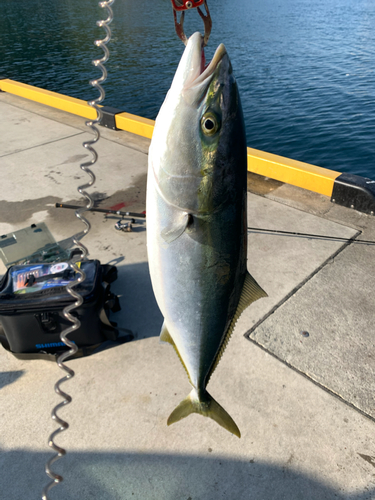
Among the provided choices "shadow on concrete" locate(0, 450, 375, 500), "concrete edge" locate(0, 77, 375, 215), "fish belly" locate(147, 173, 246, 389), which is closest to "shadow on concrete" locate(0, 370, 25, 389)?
"shadow on concrete" locate(0, 450, 375, 500)

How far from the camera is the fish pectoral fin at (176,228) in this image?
1.37 m

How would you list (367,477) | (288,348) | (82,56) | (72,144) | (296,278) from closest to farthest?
(367,477)
(288,348)
(296,278)
(72,144)
(82,56)

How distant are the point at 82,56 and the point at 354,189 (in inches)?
890

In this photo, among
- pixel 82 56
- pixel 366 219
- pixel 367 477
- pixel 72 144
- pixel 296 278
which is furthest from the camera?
pixel 82 56

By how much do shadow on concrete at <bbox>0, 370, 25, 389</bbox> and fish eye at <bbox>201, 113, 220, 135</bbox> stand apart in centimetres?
269

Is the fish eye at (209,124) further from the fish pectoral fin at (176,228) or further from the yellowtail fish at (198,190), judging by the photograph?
the fish pectoral fin at (176,228)

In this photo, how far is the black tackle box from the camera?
117 inches

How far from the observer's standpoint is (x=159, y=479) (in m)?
2.37

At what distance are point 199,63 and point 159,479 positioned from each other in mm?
2345

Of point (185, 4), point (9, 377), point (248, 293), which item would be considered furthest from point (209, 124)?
point (9, 377)

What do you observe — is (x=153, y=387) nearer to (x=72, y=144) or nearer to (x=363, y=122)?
(x=72, y=144)

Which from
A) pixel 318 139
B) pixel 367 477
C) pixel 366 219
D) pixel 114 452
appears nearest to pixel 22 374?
pixel 114 452

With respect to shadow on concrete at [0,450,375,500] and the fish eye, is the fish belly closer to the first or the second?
the fish eye

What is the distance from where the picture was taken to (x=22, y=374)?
10.2ft
